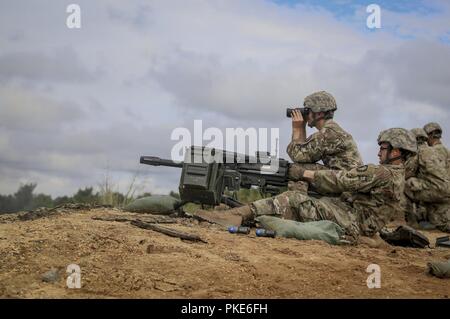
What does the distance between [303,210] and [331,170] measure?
699 mm

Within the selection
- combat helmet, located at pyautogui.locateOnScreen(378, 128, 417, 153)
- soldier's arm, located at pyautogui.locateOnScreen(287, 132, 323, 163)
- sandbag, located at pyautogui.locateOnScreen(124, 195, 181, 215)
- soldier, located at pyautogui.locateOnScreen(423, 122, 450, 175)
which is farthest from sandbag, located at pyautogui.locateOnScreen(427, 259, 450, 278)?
soldier, located at pyautogui.locateOnScreen(423, 122, 450, 175)

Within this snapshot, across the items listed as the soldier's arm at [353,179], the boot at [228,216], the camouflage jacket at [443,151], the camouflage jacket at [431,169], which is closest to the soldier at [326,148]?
the soldier's arm at [353,179]

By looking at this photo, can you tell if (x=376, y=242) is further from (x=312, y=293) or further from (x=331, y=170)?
(x=312, y=293)

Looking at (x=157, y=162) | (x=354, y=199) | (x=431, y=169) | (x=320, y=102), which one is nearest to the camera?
(x=354, y=199)

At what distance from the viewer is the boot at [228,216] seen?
8.38 metres

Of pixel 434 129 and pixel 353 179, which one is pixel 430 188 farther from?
pixel 353 179

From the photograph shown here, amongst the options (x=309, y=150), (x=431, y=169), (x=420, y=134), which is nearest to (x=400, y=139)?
(x=309, y=150)

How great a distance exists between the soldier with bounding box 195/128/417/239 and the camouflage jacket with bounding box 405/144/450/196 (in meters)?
4.45

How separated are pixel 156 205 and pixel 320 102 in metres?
3.04

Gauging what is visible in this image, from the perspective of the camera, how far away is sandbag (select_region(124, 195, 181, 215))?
972cm

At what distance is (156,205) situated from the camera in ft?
32.0

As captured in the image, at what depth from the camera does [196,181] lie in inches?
352

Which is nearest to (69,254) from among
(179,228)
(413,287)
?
(179,228)
